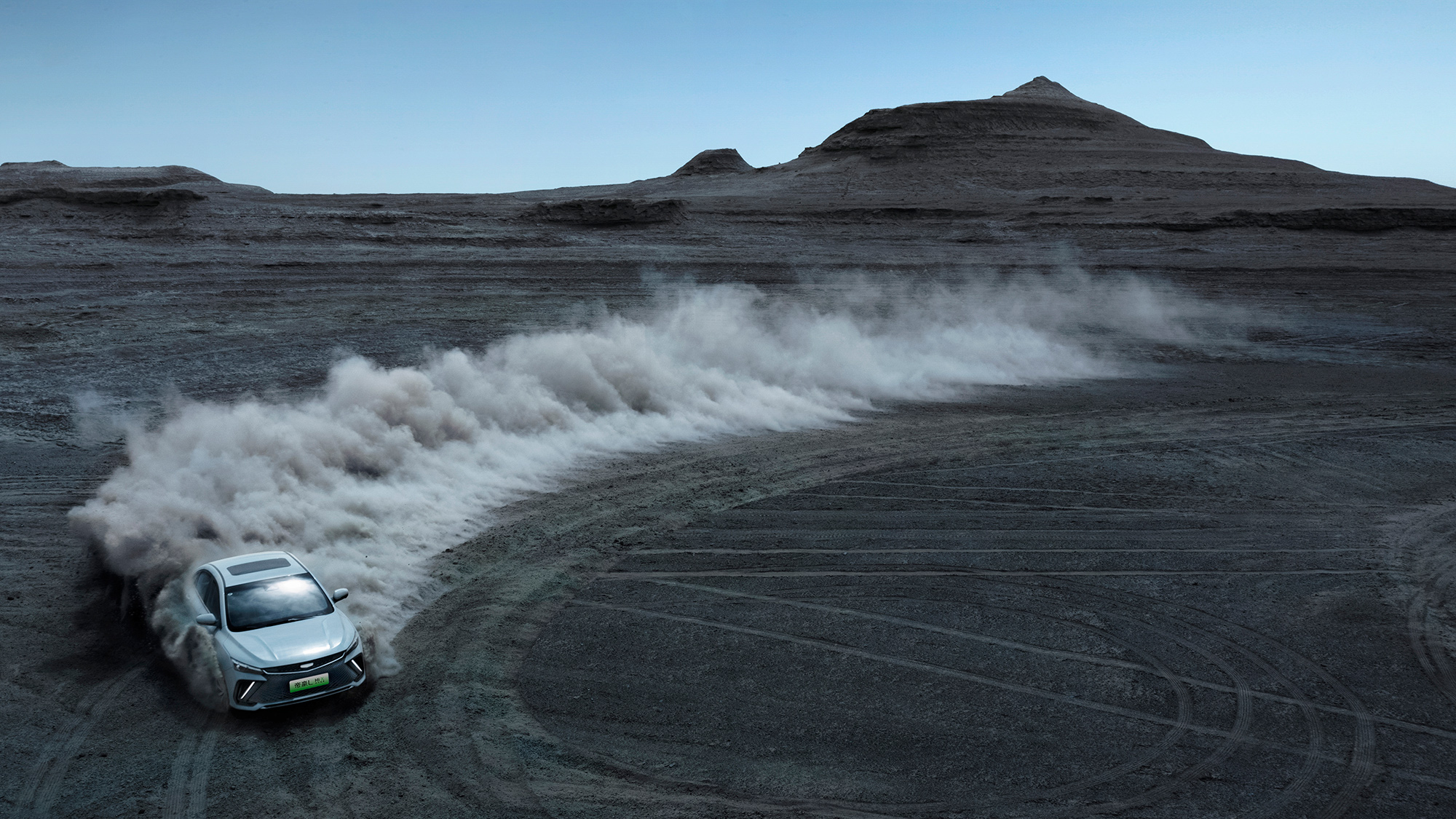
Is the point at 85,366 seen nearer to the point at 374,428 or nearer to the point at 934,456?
the point at 374,428

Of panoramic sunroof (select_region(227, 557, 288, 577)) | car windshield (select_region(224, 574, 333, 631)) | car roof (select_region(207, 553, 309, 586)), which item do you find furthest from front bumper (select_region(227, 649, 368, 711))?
panoramic sunroof (select_region(227, 557, 288, 577))

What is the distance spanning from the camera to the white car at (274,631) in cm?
912

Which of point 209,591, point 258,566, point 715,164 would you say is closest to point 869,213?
point 715,164

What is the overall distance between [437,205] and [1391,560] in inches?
1347

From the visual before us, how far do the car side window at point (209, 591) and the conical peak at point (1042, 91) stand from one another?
2565 inches

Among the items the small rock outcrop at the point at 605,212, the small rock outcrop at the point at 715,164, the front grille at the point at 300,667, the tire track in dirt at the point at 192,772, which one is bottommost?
the tire track in dirt at the point at 192,772

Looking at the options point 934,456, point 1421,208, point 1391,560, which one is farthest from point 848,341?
point 1421,208

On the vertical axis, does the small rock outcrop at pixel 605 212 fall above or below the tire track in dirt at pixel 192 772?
above

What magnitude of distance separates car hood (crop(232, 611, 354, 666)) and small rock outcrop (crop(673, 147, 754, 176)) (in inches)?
2179

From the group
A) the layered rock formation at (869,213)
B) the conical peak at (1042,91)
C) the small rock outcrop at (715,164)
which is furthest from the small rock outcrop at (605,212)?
the conical peak at (1042,91)

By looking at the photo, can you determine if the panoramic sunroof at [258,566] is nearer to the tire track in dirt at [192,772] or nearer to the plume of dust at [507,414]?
the plume of dust at [507,414]

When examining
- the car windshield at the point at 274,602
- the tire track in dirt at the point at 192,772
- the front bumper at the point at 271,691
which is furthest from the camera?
the car windshield at the point at 274,602

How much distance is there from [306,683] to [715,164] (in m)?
58.6

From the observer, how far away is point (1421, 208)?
136 feet
